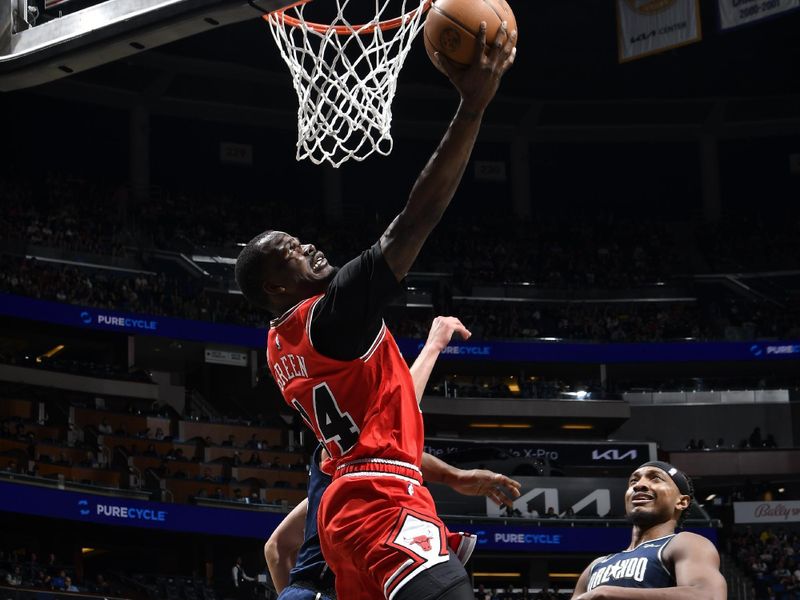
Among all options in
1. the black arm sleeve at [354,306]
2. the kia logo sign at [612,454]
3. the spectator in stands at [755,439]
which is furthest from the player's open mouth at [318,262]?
the spectator in stands at [755,439]

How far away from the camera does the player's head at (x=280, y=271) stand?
3496mm

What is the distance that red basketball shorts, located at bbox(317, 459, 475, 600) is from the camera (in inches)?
125

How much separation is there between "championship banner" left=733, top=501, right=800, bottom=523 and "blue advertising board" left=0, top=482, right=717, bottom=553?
338 centimetres

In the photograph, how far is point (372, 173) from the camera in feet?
106

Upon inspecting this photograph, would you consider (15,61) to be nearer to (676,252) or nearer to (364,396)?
(364,396)

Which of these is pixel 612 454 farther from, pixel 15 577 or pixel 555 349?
pixel 15 577

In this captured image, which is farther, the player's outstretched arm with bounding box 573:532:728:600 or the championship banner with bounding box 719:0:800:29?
the championship banner with bounding box 719:0:800:29

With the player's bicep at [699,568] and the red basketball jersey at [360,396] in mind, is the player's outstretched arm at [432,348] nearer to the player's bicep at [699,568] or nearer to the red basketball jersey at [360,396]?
the red basketball jersey at [360,396]

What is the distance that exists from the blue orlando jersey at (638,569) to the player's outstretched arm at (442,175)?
1.78 m

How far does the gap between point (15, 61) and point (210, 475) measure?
17.4 m

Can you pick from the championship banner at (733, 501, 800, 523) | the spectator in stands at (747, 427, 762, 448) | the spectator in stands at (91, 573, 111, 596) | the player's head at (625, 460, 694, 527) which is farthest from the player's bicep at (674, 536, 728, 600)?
the spectator in stands at (747, 427, 762, 448)

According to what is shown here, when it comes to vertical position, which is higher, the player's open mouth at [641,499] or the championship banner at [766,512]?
the player's open mouth at [641,499]

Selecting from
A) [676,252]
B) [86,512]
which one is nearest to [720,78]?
[676,252]

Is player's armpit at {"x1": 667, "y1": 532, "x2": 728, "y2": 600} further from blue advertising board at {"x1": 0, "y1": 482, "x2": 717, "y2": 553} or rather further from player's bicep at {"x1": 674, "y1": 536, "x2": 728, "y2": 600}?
blue advertising board at {"x1": 0, "y1": 482, "x2": 717, "y2": 553}
